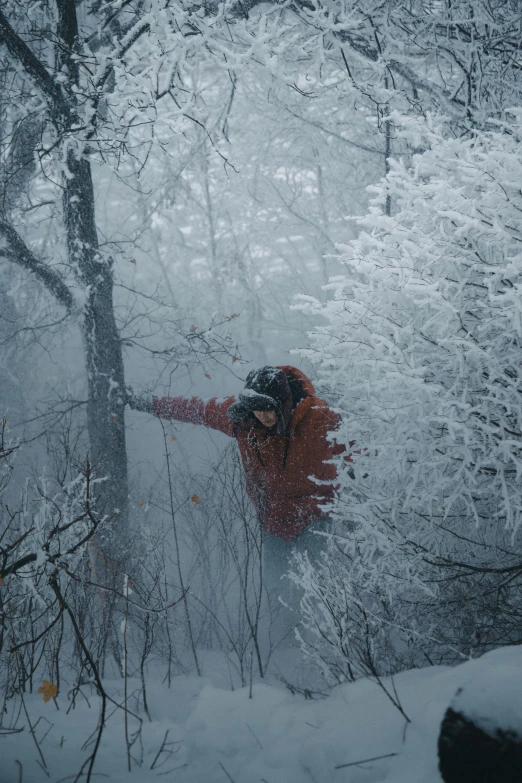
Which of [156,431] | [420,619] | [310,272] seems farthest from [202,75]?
[420,619]

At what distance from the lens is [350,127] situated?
9.95 m

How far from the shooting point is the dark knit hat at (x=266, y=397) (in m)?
3.18

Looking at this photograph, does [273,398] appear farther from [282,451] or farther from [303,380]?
[282,451]

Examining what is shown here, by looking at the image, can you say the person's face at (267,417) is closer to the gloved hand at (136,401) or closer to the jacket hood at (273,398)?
the jacket hood at (273,398)

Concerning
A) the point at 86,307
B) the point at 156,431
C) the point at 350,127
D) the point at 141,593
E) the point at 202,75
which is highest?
the point at 202,75

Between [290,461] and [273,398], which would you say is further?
[290,461]

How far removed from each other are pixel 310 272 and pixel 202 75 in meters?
7.00

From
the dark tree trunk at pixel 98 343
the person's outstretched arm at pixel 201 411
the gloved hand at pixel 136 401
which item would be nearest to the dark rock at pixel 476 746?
the person's outstretched arm at pixel 201 411

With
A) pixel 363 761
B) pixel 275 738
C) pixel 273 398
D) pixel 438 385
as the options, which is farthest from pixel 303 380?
pixel 363 761

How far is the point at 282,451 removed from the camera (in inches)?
139

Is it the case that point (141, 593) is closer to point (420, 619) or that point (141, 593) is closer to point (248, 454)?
point (248, 454)


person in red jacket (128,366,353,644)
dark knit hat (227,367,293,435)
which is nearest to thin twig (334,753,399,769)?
→ person in red jacket (128,366,353,644)

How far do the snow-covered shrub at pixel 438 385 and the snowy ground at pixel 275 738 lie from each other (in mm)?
610

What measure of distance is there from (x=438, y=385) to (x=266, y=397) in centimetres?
119
